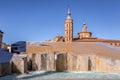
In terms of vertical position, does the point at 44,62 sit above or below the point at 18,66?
above

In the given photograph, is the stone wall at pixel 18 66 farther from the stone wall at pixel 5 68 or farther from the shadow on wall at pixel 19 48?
the shadow on wall at pixel 19 48

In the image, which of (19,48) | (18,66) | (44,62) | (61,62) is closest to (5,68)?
(18,66)

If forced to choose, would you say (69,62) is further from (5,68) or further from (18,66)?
(5,68)

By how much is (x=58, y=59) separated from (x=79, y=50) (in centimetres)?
213

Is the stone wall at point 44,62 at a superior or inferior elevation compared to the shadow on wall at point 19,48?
inferior

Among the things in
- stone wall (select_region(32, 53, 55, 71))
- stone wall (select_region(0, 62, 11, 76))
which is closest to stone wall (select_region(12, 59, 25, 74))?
stone wall (select_region(0, 62, 11, 76))

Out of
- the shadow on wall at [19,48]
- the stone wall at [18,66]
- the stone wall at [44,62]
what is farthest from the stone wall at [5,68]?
the shadow on wall at [19,48]

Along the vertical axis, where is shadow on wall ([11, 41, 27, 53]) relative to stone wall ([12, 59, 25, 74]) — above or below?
above

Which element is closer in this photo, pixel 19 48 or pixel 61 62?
pixel 61 62

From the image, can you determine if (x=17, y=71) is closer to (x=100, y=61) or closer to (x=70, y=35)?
(x=100, y=61)

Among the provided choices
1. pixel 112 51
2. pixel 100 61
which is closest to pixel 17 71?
pixel 100 61

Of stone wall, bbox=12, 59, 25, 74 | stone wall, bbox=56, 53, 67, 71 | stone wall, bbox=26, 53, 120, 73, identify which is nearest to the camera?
stone wall, bbox=12, 59, 25, 74

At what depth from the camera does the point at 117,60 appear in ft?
42.2

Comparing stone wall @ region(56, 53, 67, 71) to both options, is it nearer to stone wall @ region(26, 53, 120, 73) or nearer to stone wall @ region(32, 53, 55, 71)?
stone wall @ region(26, 53, 120, 73)
